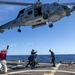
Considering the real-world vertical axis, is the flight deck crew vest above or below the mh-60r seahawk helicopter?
below

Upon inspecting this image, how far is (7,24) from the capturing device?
30.2 meters

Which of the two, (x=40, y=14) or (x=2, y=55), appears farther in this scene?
(x=40, y=14)

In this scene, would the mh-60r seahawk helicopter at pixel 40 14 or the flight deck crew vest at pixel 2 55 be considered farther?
the mh-60r seahawk helicopter at pixel 40 14

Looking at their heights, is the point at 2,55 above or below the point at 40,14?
below

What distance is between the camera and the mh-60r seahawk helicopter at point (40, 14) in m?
25.3

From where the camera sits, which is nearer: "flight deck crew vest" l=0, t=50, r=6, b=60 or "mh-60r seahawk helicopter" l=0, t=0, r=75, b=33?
"flight deck crew vest" l=0, t=50, r=6, b=60

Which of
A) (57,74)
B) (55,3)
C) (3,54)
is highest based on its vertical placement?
(55,3)

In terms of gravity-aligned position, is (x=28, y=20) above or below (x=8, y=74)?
above

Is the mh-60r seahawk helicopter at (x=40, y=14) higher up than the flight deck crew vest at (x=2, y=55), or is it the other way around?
the mh-60r seahawk helicopter at (x=40, y=14)

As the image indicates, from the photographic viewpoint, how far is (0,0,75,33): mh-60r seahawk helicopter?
83.1 ft

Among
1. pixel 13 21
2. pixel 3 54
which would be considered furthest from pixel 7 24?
pixel 3 54

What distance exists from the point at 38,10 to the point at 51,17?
199cm

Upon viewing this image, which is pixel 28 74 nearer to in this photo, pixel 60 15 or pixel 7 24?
pixel 60 15

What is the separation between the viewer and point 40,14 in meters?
26.5
